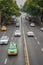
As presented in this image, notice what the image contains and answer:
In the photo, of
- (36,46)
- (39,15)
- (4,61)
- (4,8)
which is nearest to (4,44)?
(36,46)

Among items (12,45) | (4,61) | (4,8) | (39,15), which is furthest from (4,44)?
(39,15)

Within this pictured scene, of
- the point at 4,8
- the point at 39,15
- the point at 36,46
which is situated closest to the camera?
the point at 36,46

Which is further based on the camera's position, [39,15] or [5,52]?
[39,15]

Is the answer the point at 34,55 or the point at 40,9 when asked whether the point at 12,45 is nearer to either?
the point at 34,55

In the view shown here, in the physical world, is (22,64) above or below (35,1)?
above

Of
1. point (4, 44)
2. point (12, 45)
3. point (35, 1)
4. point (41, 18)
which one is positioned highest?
point (12, 45)

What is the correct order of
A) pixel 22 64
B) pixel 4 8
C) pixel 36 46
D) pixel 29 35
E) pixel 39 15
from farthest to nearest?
1. pixel 39 15
2. pixel 4 8
3. pixel 29 35
4. pixel 36 46
5. pixel 22 64

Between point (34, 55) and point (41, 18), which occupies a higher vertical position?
point (34, 55)

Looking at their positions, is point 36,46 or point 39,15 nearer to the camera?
point 36,46

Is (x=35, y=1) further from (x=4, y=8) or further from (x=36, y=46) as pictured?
(x=36, y=46)
